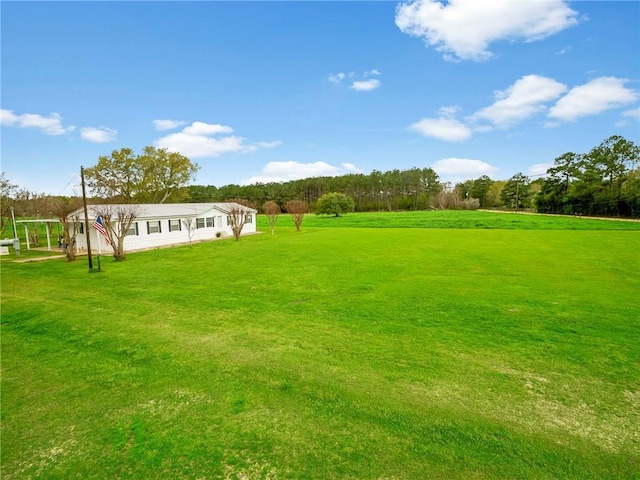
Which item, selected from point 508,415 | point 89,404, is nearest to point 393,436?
point 508,415

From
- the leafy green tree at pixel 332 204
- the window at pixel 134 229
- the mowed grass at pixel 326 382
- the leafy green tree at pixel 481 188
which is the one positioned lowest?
the mowed grass at pixel 326 382

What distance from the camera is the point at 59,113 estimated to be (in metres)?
22.1

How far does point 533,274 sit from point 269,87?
24.5 meters

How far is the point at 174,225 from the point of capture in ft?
80.2

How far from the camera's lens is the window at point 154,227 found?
72.8 ft

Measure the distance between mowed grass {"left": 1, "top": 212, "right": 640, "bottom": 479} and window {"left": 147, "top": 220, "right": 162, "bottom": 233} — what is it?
503 inches

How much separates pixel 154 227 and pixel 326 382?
72.1 ft

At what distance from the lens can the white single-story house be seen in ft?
65.9

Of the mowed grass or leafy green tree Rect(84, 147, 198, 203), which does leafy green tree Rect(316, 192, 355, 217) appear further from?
Result: the mowed grass

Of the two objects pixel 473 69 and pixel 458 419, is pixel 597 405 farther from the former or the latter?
pixel 473 69

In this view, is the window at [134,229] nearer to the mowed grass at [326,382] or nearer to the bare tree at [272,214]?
the mowed grass at [326,382]

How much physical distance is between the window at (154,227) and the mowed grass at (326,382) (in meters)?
12.8

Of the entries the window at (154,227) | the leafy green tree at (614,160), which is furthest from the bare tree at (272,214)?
the leafy green tree at (614,160)

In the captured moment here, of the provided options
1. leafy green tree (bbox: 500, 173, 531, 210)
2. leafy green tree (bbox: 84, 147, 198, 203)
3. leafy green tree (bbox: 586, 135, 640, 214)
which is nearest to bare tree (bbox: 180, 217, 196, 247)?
leafy green tree (bbox: 84, 147, 198, 203)
